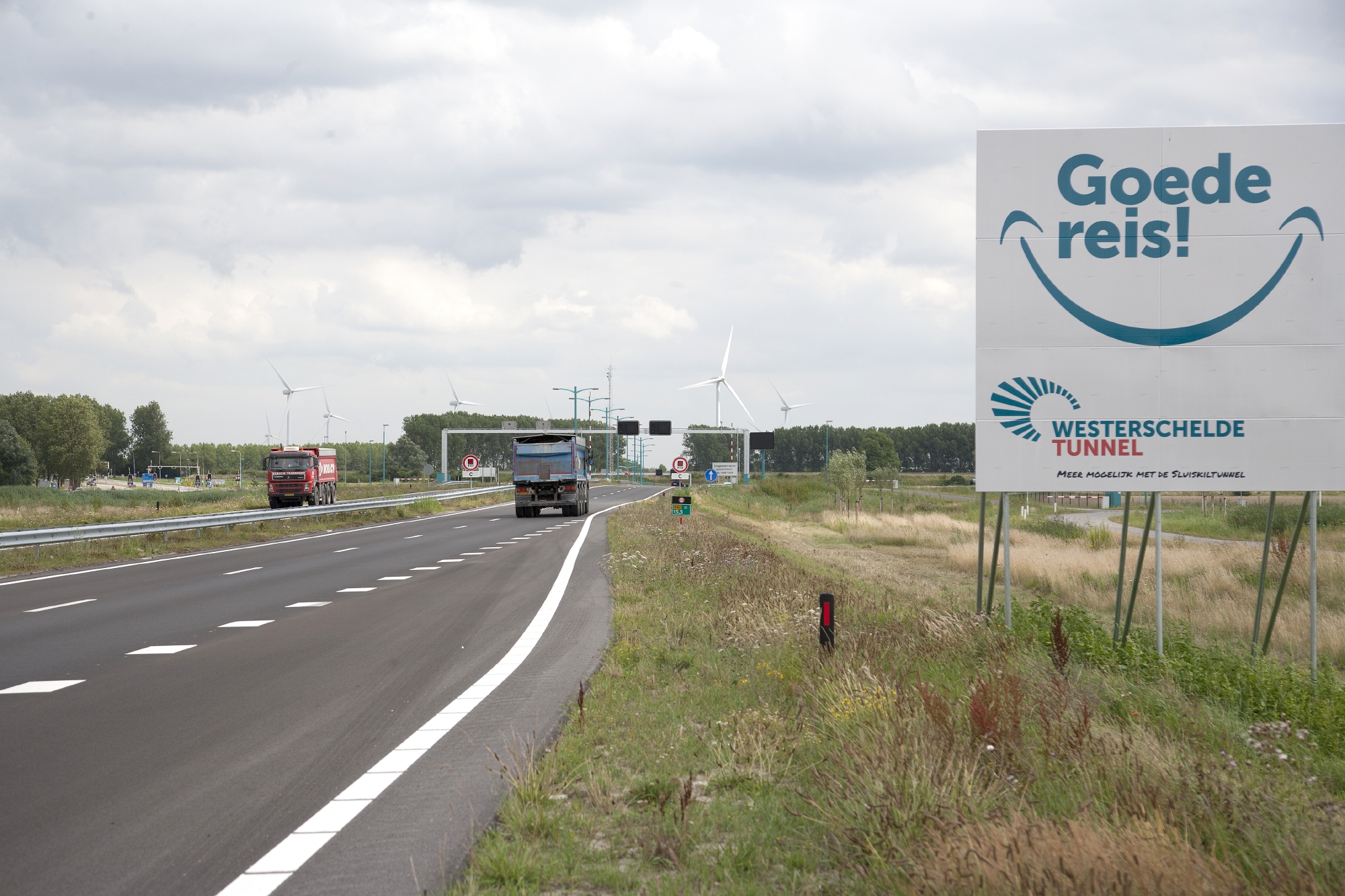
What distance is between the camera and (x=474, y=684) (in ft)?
29.2

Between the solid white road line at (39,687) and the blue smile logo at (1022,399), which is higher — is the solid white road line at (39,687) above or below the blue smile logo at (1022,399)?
below

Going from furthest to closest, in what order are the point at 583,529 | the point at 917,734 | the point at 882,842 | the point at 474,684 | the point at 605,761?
the point at 583,529
the point at 474,684
the point at 605,761
the point at 917,734
the point at 882,842

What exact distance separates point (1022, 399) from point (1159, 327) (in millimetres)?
1559

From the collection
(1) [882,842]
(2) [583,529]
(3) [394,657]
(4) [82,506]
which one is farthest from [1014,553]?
(4) [82,506]

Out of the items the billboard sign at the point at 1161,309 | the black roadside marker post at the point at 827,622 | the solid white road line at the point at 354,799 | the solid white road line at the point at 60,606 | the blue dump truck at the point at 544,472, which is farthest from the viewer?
the blue dump truck at the point at 544,472

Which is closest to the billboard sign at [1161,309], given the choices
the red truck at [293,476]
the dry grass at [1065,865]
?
the dry grass at [1065,865]

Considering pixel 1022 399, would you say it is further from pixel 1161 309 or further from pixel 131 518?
pixel 131 518

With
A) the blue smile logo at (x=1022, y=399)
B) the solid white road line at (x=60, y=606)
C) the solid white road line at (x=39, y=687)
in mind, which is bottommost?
the solid white road line at (x=60, y=606)

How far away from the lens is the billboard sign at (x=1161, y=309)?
10289 millimetres

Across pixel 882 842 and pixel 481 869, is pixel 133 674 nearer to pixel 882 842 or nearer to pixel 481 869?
pixel 481 869

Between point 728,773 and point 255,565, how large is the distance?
19161 millimetres

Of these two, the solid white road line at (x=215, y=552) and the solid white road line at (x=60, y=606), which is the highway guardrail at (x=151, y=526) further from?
the solid white road line at (x=60, y=606)

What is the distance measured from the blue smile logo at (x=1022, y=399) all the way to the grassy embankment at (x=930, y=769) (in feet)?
6.50

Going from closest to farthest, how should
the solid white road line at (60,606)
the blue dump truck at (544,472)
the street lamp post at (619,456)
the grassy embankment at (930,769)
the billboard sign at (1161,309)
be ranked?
the grassy embankment at (930,769) → the billboard sign at (1161,309) → the solid white road line at (60,606) → the blue dump truck at (544,472) → the street lamp post at (619,456)
